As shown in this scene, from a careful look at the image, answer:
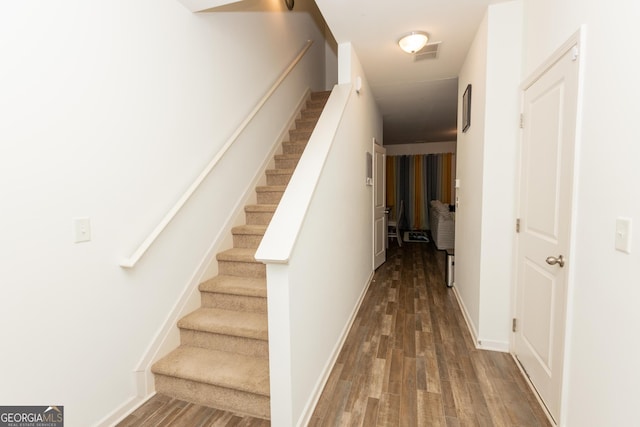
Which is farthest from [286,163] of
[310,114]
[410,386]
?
[410,386]

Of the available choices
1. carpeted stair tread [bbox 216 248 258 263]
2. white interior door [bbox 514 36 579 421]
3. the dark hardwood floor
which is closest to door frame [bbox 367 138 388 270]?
the dark hardwood floor

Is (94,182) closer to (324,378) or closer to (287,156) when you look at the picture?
(324,378)

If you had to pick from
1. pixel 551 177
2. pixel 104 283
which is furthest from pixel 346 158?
pixel 104 283

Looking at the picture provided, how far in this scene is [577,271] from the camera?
56.0 inches

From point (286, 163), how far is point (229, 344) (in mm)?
2090

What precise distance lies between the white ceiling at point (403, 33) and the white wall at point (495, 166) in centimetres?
23

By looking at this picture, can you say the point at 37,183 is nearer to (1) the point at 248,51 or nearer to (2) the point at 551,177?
(1) the point at 248,51

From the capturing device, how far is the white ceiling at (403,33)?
7.32 feet

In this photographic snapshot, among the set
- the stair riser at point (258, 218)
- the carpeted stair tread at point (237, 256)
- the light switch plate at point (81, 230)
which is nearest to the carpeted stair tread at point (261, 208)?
the stair riser at point (258, 218)

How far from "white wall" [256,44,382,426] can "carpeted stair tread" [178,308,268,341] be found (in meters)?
0.40

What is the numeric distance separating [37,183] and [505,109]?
278 cm

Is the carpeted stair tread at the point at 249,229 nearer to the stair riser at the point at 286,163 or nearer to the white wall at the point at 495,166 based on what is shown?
the stair riser at the point at 286,163

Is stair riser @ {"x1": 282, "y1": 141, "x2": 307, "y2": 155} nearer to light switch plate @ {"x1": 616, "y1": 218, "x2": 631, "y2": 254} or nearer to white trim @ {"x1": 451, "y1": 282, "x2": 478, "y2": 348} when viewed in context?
white trim @ {"x1": 451, "y1": 282, "x2": 478, "y2": 348}

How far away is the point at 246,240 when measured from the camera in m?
2.70
